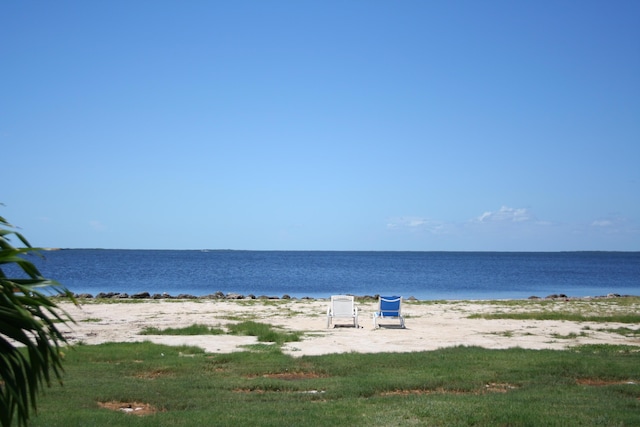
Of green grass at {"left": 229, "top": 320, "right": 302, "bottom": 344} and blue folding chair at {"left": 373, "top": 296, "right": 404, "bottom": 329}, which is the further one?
blue folding chair at {"left": 373, "top": 296, "right": 404, "bottom": 329}

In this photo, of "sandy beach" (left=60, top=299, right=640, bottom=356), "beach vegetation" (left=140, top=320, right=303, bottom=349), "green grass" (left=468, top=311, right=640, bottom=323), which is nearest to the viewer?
"sandy beach" (left=60, top=299, right=640, bottom=356)

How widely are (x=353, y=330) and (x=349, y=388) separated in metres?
9.34

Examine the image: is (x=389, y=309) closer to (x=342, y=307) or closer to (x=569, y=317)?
(x=342, y=307)

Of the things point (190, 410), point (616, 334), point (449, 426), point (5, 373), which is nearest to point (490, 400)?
point (449, 426)

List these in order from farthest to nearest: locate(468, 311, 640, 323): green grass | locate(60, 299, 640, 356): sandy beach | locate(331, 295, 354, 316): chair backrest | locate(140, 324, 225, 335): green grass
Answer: locate(468, 311, 640, 323): green grass
locate(331, 295, 354, 316): chair backrest
locate(140, 324, 225, 335): green grass
locate(60, 299, 640, 356): sandy beach

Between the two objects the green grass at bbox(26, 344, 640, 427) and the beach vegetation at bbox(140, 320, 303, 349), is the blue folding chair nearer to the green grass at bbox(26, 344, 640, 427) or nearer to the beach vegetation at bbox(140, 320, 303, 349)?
the beach vegetation at bbox(140, 320, 303, 349)

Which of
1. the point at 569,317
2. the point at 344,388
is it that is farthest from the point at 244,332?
the point at 569,317

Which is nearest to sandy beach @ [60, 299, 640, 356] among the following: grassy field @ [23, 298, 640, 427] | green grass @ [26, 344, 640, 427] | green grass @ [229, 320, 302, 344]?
green grass @ [229, 320, 302, 344]

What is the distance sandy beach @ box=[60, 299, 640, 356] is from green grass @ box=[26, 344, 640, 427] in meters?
1.48

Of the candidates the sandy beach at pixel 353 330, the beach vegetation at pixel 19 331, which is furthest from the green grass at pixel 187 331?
the beach vegetation at pixel 19 331

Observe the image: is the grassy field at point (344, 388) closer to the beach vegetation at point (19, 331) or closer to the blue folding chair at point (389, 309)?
the beach vegetation at point (19, 331)

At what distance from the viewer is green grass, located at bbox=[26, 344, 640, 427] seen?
8.09m

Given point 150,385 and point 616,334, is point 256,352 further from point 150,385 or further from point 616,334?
point 616,334

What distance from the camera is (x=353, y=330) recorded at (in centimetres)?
1927
